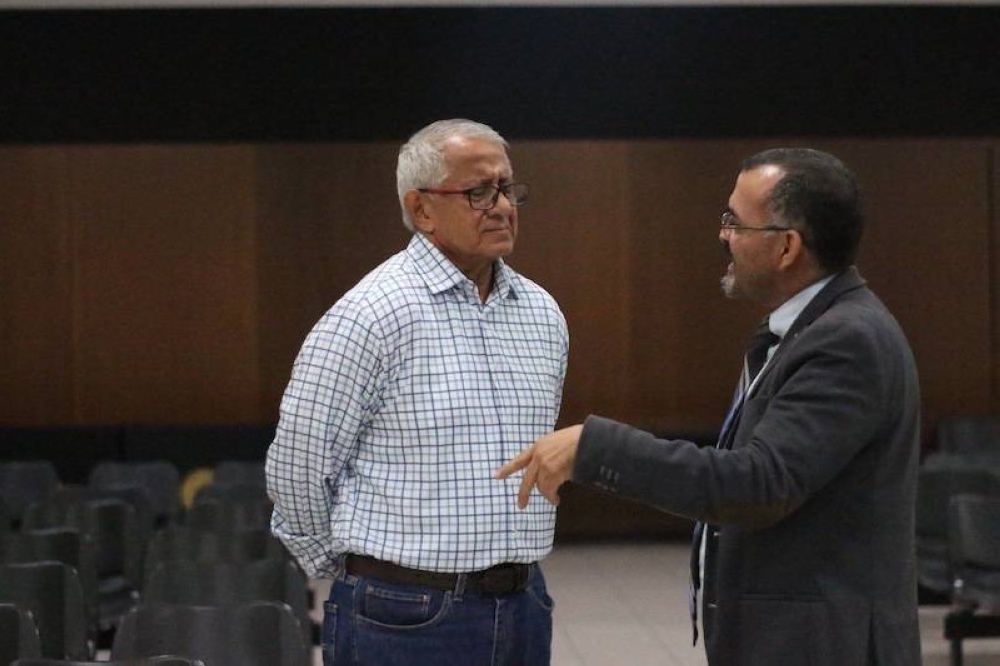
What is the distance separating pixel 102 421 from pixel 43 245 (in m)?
1.43

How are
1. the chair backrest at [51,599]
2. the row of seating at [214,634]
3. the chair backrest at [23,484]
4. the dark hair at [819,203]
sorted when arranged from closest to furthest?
the dark hair at [819,203] → the row of seating at [214,634] → the chair backrest at [51,599] → the chair backrest at [23,484]

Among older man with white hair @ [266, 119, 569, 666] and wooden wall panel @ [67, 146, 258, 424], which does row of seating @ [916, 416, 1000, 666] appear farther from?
wooden wall panel @ [67, 146, 258, 424]

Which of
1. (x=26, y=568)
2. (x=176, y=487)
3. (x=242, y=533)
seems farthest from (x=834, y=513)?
(x=176, y=487)

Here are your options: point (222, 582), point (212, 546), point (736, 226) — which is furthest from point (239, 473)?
point (736, 226)

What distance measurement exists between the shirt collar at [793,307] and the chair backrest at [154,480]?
651cm

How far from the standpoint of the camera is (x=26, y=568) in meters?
4.87

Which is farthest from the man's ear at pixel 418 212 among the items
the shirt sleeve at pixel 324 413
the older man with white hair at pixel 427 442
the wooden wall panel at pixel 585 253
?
the wooden wall panel at pixel 585 253

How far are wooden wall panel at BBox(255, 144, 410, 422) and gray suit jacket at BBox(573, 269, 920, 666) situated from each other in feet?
31.1

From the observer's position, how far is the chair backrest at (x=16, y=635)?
12.7 feet

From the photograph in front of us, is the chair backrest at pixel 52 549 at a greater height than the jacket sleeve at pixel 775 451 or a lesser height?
lesser

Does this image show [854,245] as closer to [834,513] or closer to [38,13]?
[834,513]

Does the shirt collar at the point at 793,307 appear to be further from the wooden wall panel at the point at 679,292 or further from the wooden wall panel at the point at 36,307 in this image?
the wooden wall panel at the point at 36,307

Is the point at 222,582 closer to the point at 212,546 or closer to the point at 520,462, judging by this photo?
the point at 212,546

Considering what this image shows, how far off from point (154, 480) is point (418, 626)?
649 cm
